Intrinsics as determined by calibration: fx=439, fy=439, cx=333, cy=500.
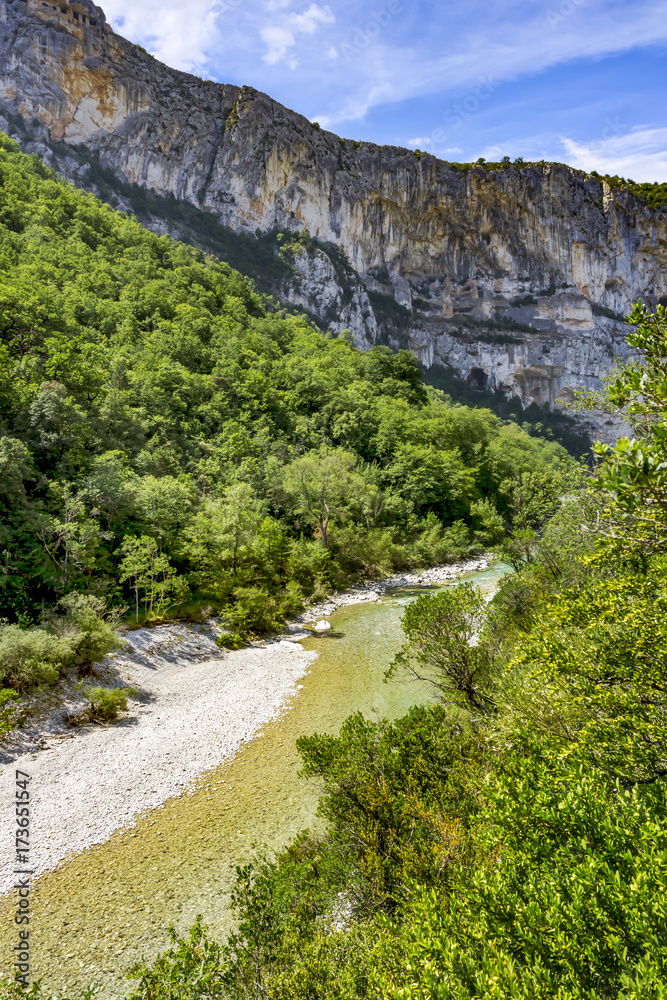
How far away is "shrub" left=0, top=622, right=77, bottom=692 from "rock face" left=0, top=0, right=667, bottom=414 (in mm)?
70850

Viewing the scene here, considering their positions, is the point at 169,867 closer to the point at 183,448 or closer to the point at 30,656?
the point at 30,656

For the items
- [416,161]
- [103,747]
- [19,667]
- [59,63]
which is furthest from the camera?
[416,161]

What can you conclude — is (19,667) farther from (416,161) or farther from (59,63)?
(416,161)

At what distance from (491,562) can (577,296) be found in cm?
8295

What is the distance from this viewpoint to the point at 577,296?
292 ft

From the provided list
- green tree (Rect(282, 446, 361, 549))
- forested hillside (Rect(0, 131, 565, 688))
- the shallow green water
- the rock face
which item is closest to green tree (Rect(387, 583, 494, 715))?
the shallow green water

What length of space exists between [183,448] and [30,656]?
1863cm

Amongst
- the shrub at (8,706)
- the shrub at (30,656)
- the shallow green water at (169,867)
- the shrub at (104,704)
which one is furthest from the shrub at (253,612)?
the shrub at (8,706)

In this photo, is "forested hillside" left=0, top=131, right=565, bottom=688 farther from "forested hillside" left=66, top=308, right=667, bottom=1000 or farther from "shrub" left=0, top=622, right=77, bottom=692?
"forested hillside" left=66, top=308, right=667, bottom=1000

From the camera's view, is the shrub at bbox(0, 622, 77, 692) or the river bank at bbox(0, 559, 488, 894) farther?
the shrub at bbox(0, 622, 77, 692)

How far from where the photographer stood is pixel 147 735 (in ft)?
36.3

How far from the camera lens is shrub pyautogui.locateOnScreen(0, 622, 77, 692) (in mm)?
11125

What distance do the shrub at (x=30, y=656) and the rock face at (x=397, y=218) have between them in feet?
232

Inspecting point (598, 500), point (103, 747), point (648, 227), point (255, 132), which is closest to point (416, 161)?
point (255, 132)
